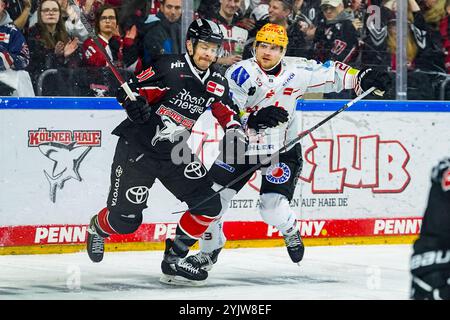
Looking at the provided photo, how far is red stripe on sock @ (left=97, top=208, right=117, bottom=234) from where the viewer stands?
629cm

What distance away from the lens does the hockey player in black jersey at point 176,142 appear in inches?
241

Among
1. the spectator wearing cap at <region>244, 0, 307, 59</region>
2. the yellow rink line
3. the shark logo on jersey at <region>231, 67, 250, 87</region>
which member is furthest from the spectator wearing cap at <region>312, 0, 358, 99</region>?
the shark logo on jersey at <region>231, 67, 250, 87</region>

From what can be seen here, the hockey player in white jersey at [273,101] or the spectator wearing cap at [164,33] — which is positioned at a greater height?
the spectator wearing cap at [164,33]

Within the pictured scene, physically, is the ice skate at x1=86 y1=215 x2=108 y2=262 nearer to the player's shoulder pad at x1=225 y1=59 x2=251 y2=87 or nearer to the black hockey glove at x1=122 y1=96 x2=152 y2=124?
the black hockey glove at x1=122 y1=96 x2=152 y2=124

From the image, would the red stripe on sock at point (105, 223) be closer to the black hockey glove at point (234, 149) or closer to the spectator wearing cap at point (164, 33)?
the black hockey glove at point (234, 149)

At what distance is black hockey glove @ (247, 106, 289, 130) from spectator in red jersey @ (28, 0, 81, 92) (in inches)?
→ 67.0

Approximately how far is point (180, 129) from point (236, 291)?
96 centimetres

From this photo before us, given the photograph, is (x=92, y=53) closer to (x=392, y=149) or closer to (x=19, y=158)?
(x=19, y=158)

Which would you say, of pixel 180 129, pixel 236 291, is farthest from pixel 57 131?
pixel 236 291

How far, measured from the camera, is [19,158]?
727cm

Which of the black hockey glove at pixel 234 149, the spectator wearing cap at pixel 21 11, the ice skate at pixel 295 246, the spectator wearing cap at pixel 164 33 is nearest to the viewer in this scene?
the black hockey glove at pixel 234 149

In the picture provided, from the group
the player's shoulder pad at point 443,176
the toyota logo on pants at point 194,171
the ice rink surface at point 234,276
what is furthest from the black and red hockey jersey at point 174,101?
the player's shoulder pad at point 443,176

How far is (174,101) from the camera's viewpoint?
614cm

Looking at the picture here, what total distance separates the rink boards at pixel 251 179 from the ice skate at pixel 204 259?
117 cm
